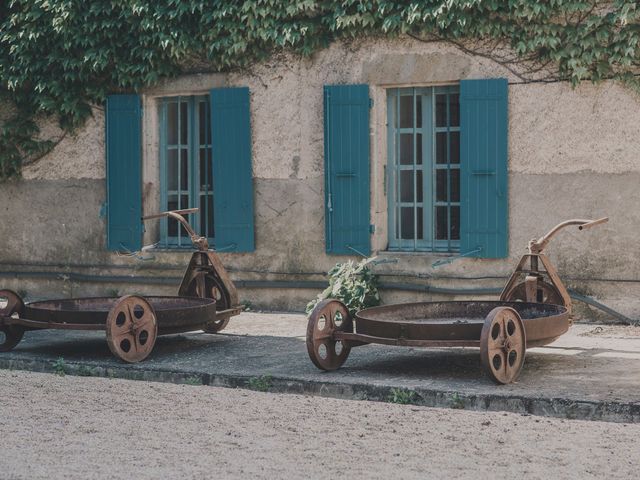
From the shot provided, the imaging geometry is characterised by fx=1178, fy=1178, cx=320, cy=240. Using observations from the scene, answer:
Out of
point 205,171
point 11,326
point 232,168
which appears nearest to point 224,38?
point 232,168

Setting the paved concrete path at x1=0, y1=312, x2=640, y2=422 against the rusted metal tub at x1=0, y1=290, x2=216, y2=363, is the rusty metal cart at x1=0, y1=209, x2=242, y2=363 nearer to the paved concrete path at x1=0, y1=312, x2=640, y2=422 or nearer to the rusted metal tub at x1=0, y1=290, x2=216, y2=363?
the rusted metal tub at x1=0, y1=290, x2=216, y2=363

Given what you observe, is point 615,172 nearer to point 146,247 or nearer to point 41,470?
point 146,247

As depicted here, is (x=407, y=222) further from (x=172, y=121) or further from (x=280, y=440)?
(x=280, y=440)

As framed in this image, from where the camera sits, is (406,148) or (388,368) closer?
(388,368)

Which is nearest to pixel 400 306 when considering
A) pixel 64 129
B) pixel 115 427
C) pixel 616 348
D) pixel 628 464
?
pixel 616 348

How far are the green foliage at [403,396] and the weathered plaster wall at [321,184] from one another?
427 cm

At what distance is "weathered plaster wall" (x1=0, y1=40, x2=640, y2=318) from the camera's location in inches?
436

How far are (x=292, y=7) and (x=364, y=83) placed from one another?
1081mm

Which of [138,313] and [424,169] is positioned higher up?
[424,169]

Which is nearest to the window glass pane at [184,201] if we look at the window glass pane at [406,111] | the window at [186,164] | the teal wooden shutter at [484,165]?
the window at [186,164]

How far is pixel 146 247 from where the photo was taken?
529 inches

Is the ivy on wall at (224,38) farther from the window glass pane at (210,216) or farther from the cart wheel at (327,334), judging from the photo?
the cart wheel at (327,334)

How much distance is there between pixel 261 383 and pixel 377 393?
35.5 inches

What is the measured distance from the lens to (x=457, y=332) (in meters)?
7.74
